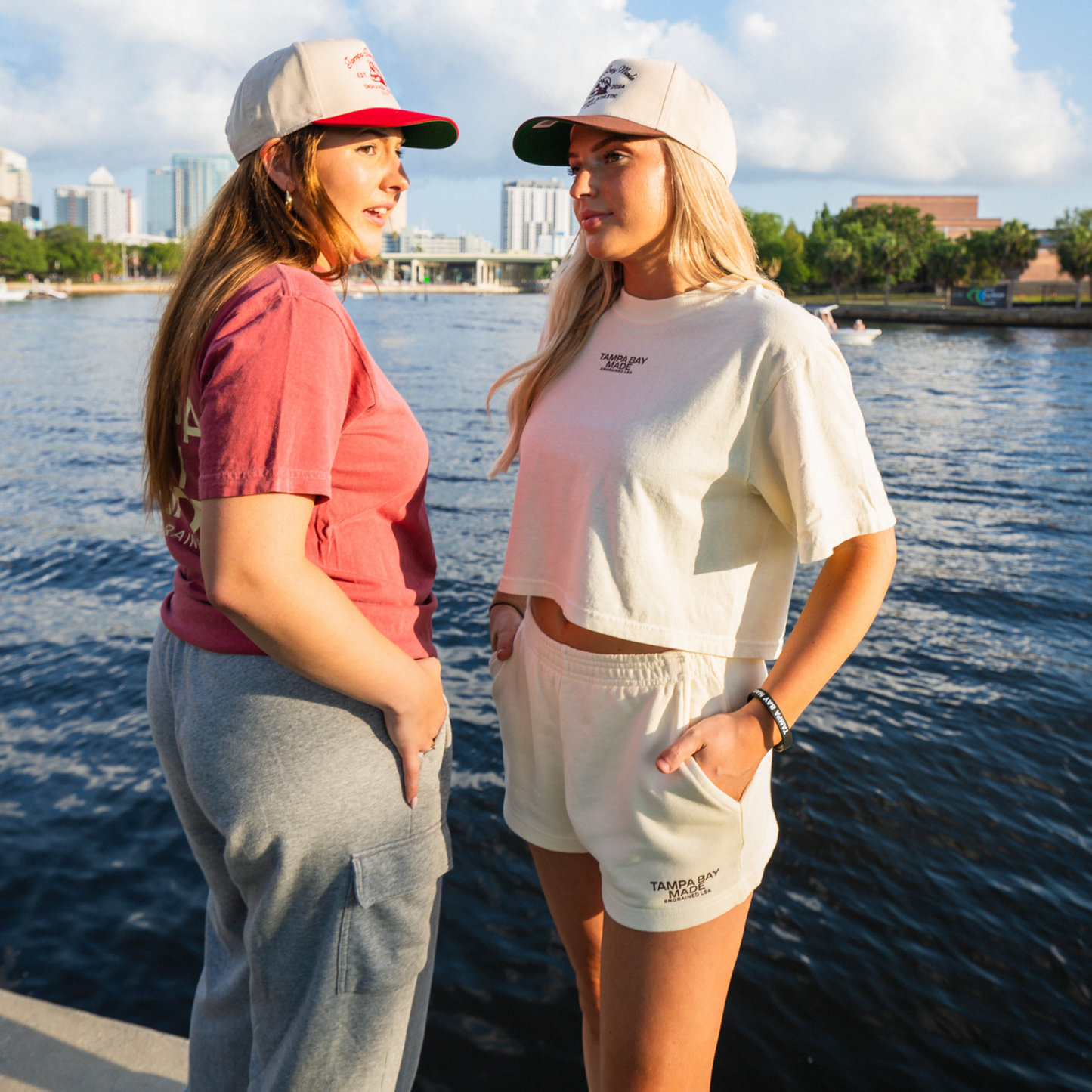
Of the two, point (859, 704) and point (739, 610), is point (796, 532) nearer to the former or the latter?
point (739, 610)

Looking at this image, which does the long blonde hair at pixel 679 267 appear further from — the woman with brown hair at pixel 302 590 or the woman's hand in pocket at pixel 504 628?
the woman with brown hair at pixel 302 590

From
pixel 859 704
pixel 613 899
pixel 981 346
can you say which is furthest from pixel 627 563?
pixel 981 346

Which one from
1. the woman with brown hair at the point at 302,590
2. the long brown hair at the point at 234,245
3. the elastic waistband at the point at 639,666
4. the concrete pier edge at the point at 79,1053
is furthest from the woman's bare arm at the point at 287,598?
the concrete pier edge at the point at 79,1053

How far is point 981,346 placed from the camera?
44.7m

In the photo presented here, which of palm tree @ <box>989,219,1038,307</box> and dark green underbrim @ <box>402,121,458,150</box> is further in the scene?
palm tree @ <box>989,219,1038,307</box>

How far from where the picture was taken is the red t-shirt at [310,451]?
57.2 inches

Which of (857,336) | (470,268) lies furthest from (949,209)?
(857,336)

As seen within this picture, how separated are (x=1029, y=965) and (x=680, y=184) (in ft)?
12.3

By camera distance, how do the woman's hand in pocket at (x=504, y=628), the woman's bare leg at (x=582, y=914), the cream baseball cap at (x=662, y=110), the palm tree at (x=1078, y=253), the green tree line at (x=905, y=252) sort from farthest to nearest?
the green tree line at (x=905, y=252) < the palm tree at (x=1078, y=253) < the woman's hand in pocket at (x=504, y=628) < the woman's bare leg at (x=582, y=914) < the cream baseball cap at (x=662, y=110)

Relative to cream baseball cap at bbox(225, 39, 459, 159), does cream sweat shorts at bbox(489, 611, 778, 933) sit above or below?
below

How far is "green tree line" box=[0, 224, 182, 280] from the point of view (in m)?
99.9

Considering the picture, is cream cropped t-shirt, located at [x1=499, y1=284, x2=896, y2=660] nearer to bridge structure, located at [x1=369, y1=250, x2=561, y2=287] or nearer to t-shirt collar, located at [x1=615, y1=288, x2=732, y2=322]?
t-shirt collar, located at [x1=615, y1=288, x2=732, y2=322]

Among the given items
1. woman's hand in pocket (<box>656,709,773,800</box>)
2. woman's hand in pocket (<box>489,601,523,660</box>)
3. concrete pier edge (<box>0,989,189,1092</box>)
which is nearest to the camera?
woman's hand in pocket (<box>656,709,773,800</box>)

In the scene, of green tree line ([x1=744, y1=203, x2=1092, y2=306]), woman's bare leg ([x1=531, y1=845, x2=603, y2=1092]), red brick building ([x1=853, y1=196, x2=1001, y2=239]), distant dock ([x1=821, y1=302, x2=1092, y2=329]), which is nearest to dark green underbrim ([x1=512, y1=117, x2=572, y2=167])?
woman's bare leg ([x1=531, y1=845, x2=603, y2=1092])
